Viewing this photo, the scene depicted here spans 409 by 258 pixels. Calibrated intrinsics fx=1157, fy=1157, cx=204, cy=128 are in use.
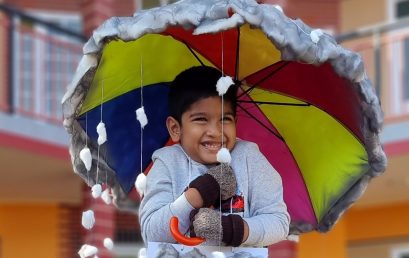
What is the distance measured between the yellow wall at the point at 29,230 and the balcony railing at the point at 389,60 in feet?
14.8

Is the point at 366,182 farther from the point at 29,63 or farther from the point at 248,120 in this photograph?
the point at 29,63

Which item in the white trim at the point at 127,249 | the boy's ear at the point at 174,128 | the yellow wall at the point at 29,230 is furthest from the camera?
the white trim at the point at 127,249

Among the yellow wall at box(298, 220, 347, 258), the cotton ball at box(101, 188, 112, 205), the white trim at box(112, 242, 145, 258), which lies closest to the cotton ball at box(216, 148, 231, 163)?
the cotton ball at box(101, 188, 112, 205)

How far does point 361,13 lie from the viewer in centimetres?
1622

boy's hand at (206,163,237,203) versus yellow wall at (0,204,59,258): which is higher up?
yellow wall at (0,204,59,258)

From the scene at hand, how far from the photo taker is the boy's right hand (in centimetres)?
434

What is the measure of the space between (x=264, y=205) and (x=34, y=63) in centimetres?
971

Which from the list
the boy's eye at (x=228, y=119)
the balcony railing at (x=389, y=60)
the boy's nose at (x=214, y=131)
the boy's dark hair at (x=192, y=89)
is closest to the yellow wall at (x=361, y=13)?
the balcony railing at (x=389, y=60)

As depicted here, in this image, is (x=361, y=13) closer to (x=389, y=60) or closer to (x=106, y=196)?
(x=389, y=60)

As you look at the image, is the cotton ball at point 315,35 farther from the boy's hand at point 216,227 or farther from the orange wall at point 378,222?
the orange wall at point 378,222

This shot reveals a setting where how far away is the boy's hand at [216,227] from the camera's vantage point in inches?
167

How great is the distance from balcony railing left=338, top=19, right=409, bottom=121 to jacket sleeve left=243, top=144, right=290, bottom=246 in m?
9.10

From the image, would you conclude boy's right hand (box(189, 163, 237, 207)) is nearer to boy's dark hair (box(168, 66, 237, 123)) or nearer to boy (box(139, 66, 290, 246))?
boy (box(139, 66, 290, 246))

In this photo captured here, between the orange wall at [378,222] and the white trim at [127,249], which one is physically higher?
the orange wall at [378,222]
